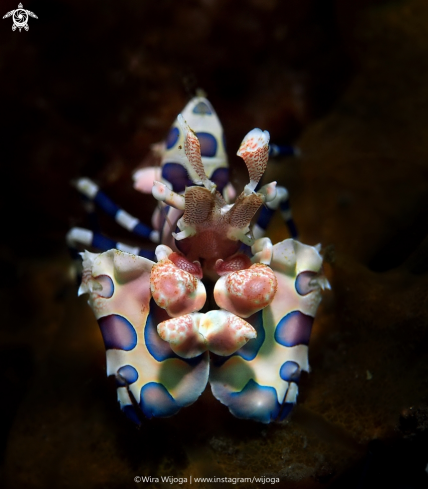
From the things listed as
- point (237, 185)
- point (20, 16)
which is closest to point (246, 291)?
point (237, 185)

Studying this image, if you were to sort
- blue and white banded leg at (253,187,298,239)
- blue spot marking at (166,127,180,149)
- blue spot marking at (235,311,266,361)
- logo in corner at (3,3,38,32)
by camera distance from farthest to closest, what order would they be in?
blue spot marking at (166,127,180,149)
blue and white banded leg at (253,187,298,239)
logo in corner at (3,3,38,32)
blue spot marking at (235,311,266,361)

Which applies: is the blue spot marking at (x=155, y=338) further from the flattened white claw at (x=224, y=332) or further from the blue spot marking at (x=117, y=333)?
the flattened white claw at (x=224, y=332)

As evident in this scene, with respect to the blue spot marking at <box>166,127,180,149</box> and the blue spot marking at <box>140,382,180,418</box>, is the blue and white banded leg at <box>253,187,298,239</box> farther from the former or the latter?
the blue spot marking at <box>140,382,180,418</box>

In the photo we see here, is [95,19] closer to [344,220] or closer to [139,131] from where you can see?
[139,131]

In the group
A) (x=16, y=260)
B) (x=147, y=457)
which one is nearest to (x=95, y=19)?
(x=16, y=260)

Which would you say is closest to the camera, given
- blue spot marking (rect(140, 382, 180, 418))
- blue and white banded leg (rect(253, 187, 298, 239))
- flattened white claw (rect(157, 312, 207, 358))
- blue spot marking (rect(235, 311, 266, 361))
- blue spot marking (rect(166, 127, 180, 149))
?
flattened white claw (rect(157, 312, 207, 358))

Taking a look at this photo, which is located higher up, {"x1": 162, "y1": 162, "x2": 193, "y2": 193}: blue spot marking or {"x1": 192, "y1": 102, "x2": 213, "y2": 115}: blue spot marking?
{"x1": 192, "y1": 102, "x2": 213, "y2": 115}: blue spot marking

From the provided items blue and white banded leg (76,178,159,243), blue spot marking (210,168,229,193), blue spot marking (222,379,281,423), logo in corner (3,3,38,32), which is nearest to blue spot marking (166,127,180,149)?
blue spot marking (210,168,229,193)
